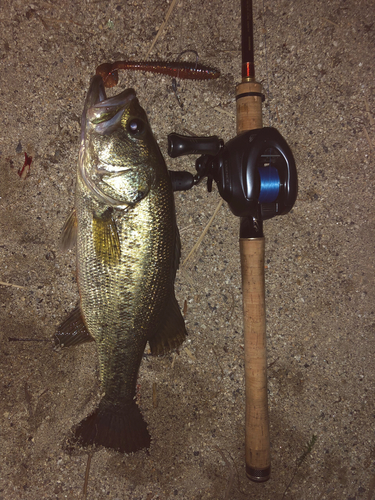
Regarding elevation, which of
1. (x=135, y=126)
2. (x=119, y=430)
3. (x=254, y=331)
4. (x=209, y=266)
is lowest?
(x=119, y=430)

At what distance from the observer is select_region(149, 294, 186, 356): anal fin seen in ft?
7.00

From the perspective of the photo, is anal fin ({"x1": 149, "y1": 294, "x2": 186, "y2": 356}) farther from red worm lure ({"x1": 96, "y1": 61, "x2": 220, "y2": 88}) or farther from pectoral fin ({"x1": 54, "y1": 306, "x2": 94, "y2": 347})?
red worm lure ({"x1": 96, "y1": 61, "x2": 220, "y2": 88})

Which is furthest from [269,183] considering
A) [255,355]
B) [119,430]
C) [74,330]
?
[119,430]

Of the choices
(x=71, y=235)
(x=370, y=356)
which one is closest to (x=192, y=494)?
(x=370, y=356)

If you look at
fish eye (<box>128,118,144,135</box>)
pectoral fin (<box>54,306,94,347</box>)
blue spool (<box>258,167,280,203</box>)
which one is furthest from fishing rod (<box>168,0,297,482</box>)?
pectoral fin (<box>54,306,94,347</box>)

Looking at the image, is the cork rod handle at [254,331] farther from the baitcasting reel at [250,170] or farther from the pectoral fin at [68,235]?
the pectoral fin at [68,235]

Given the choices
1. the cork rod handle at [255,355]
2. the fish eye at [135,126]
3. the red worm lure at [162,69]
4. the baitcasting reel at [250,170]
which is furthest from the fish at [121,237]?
the cork rod handle at [255,355]

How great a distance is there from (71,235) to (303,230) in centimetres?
187

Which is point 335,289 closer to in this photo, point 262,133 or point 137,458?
point 262,133

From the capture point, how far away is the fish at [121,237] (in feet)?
6.05

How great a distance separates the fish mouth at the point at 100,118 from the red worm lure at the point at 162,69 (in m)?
0.44

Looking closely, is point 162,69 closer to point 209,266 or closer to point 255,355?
point 209,266

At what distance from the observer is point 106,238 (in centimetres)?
190

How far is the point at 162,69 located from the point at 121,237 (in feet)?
4.47
